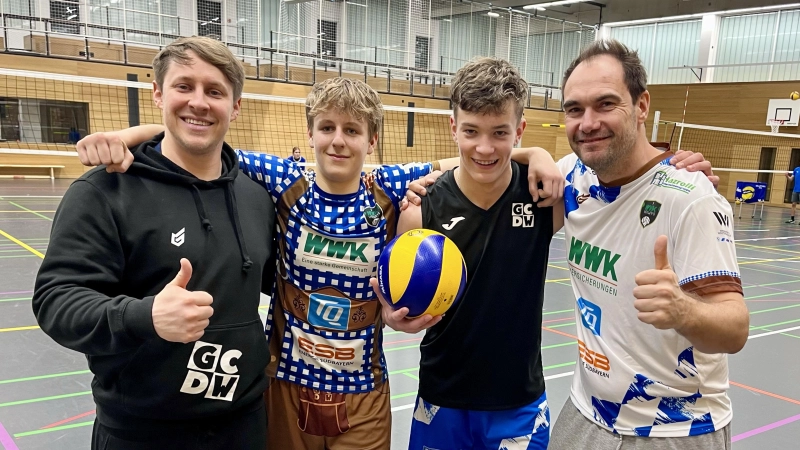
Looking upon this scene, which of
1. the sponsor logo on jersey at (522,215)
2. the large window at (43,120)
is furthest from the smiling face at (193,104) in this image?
the large window at (43,120)

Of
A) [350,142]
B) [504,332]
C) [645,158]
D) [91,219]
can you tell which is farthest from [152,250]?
[645,158]

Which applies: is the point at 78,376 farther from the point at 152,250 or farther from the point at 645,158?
the point at 645,158

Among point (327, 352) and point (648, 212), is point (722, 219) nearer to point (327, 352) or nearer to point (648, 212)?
point (648, 212)

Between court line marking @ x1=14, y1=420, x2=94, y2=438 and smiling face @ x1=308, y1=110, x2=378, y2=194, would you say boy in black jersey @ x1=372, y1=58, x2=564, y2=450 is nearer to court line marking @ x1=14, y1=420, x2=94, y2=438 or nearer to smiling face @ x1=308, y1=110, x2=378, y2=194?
smiling face @ x1=308, y1=110, x2=378, y2=194

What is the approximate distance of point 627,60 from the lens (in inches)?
86.3

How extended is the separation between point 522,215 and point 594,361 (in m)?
0.69

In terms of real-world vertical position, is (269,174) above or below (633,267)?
above

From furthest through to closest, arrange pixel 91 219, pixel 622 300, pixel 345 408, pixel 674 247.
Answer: pixel 345 408
pixel 622 300
pixel 674 247
pixel 91 219

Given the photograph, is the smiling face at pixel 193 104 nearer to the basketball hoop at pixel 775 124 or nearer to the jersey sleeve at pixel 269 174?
the jersey sleeve at pixel 269 174

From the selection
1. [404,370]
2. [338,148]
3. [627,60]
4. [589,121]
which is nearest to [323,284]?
[338,148]

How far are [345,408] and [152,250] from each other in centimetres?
106

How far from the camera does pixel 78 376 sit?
4.45 metres

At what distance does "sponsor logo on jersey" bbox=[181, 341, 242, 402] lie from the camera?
1948mm

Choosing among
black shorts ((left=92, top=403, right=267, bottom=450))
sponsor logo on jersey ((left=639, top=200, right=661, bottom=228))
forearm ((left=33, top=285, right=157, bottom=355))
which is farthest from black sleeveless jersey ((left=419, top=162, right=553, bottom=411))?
forearm ((left=33, top=285, right=157, bottom=355))
